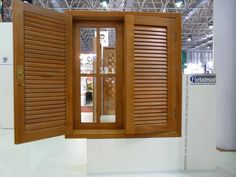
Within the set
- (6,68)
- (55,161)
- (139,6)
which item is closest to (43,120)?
(55,161)

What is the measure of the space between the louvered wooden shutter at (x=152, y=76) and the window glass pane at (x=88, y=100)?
47 centimetres

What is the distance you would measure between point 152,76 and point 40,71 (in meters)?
1.19

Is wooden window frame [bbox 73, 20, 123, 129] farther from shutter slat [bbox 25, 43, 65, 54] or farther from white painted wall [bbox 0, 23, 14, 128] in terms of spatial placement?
white painted wall [bbox 0, 23, 14, 128]

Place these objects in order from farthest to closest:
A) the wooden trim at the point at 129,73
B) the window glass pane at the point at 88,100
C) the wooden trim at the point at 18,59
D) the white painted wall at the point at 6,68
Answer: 1. the white painted wall at the point at 6,68
2. the window glass pane at the point at 88,100
3. the wooden trim at the point at 129,73
4. the wooden trim at the point at 18,59

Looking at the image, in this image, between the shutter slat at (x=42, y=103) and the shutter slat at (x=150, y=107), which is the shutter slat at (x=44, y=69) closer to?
the shutter slat at (x=42, y=103)

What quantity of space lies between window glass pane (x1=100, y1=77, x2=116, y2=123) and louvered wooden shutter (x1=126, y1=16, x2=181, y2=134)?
29cm

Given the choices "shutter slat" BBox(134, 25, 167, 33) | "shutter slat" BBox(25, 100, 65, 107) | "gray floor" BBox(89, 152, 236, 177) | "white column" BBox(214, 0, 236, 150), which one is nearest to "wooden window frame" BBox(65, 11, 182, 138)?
"shutter slat" BBox(134, 25, 167, 33)

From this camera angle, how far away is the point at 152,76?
3.14 metres

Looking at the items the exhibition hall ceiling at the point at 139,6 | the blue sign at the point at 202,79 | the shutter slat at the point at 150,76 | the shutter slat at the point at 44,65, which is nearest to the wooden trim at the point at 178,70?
the shutter slat at the point at 150,76

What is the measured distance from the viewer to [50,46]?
2670 mm

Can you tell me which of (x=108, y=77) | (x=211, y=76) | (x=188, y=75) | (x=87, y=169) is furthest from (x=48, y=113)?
(x=211, y=76)

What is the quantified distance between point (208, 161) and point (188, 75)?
3.98 feet

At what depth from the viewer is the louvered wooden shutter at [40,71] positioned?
7.93 feet

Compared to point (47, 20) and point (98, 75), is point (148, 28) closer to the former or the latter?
point (98, 75)
